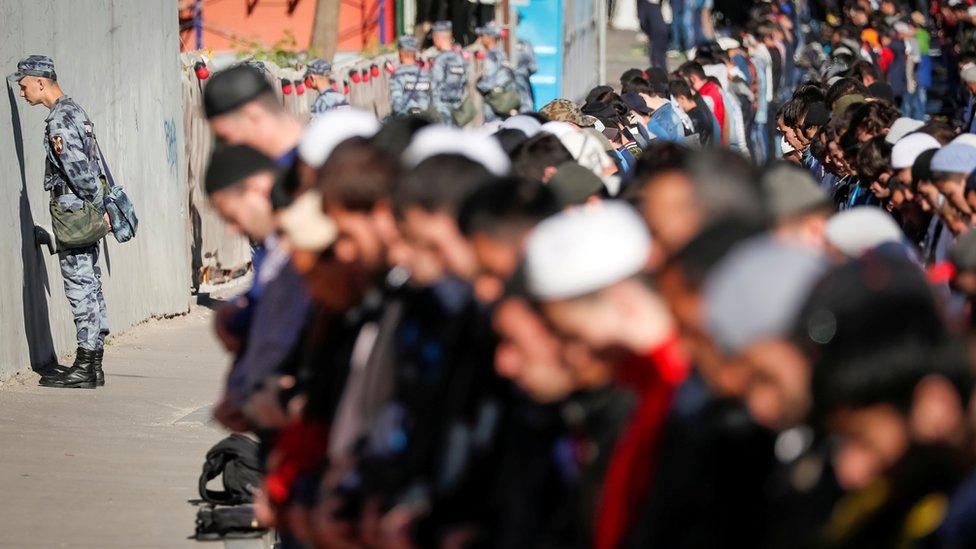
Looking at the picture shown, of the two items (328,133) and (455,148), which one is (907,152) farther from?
(455,148)

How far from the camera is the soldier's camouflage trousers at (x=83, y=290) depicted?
35.1 ft

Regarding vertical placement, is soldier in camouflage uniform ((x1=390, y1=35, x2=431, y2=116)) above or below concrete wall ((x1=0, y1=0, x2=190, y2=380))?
below

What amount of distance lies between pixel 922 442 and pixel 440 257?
1636 millimetres

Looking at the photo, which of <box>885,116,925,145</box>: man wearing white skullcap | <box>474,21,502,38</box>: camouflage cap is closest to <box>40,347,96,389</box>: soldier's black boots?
<box>885,116,925,145</box>: man wearing white skullcap

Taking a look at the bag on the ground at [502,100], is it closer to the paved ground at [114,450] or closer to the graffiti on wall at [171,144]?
the graffiti on wall at [171,144]

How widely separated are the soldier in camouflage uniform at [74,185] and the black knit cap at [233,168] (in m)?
5.59

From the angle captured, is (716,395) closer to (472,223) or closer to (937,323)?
(937,323)

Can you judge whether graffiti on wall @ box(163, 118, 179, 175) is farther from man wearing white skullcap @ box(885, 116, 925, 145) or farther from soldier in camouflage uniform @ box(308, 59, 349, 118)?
man wearing white skullcap @ box(885, 116, 925, 145)

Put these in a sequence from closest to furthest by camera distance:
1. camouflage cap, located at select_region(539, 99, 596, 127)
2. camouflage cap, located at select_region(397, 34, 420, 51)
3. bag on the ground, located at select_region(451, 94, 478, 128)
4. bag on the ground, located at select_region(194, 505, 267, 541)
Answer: bag on the ground, located at select_region(194, 505, 267, 541), camouflage cap, located at select_region(539, 99, 596, 127), camouflage cap, located at select_region(397, 34, 420, 51), bag on the ground, located at select_region(451, 94, 478, 128)

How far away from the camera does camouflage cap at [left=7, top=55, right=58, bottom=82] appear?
10.4 meters

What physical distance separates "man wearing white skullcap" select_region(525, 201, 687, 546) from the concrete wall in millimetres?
7919

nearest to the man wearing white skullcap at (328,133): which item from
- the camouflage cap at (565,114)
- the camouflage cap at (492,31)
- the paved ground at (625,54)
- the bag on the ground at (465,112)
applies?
the camouflage cap at (565,114)

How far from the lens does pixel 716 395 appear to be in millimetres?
3121

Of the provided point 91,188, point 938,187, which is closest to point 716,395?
point 938,187
